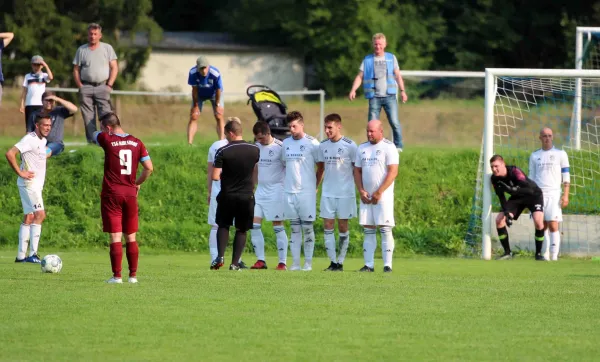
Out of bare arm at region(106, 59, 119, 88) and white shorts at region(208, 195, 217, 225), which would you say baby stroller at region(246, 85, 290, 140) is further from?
white shorts at region(208, 195, 217, 225)

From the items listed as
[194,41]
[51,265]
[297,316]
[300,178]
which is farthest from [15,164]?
[194,41]

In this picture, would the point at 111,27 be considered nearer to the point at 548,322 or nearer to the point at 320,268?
→ the point at 320,268

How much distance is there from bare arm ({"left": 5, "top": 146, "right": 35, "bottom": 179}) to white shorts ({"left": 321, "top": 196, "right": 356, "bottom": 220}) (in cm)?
409

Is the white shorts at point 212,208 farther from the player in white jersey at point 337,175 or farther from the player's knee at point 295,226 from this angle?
the player in white jersey at point 337,175

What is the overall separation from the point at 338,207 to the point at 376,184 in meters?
0.66

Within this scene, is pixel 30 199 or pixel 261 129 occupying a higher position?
pixel 261 129

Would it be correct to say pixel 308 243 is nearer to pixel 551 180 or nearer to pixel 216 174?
pixel 216 174

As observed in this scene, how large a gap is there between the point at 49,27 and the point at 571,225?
89.2ft

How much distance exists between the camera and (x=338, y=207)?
48.2 ft

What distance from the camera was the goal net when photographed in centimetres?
1872

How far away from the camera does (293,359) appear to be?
788cm

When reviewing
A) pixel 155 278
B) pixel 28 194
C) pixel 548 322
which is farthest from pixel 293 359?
pixel 28 194

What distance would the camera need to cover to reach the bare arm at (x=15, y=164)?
15.1m

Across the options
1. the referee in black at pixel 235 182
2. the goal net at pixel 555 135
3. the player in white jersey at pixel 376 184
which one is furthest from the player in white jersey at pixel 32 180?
the goal net at pixel 555 135
